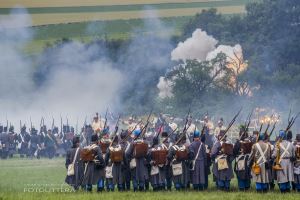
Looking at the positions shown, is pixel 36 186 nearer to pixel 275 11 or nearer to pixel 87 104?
pixel 87 104

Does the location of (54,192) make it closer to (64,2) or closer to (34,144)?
(34,144)

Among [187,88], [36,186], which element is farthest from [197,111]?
[36,186]

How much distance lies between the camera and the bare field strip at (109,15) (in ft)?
149

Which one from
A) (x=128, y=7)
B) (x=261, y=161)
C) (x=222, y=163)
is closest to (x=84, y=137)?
(x=222, y=163)

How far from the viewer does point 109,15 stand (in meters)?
47.2

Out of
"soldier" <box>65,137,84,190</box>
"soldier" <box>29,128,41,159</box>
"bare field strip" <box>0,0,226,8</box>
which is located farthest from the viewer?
"bare field strip" <box>0,0,226,8</box>

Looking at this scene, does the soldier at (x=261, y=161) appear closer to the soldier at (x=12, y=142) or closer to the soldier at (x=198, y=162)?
the soldier at (x=198, y=162)

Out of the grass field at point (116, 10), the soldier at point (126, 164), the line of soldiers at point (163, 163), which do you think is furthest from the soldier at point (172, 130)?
the grass field at point (116, 10)

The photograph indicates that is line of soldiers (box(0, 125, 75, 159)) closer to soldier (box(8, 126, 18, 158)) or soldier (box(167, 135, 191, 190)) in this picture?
soldier (box(8, 126, 18, 158))

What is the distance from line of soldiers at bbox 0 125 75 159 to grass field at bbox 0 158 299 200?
5808 mm

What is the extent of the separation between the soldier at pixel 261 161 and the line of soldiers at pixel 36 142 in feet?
50.5

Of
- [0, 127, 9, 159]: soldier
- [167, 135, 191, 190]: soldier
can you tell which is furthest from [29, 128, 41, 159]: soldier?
[167, 135, 191, 190]: soldier

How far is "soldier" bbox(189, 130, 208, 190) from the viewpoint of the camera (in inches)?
803

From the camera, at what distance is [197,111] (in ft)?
140
